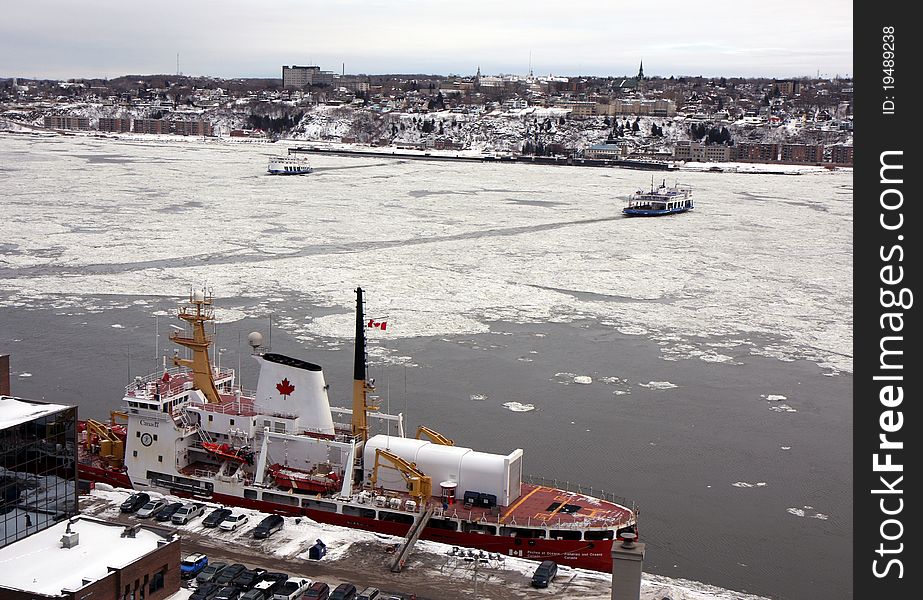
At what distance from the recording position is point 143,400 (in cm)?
1616

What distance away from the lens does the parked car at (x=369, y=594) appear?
11914 millimetres

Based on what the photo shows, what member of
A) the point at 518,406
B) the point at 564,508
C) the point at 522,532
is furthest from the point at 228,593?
the point at 518,406

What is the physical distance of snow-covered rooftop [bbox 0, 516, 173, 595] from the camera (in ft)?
36.3

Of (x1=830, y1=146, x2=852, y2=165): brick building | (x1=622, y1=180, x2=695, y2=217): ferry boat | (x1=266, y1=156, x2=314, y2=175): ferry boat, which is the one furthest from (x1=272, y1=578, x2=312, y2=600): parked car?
(x1=830, y1=146, x2=852, y2=165): brick building

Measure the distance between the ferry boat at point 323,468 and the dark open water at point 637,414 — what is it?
55.0 inches

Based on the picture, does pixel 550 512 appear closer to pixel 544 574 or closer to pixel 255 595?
pixel 544 574

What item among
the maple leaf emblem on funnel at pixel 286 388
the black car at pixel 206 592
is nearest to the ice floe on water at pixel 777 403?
the maple leaf emblem on funnel at pixel 286 388

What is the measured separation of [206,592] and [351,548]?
249 cm

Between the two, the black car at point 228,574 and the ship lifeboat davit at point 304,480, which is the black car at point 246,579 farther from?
the ship lifeboat davit at point 304,480

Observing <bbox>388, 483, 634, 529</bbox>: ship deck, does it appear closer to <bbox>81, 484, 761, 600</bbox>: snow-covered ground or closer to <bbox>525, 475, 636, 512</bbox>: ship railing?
<bbox>81, 484, 761, 600</bbox>: snow-covered ground

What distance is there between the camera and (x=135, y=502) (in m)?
15.0
